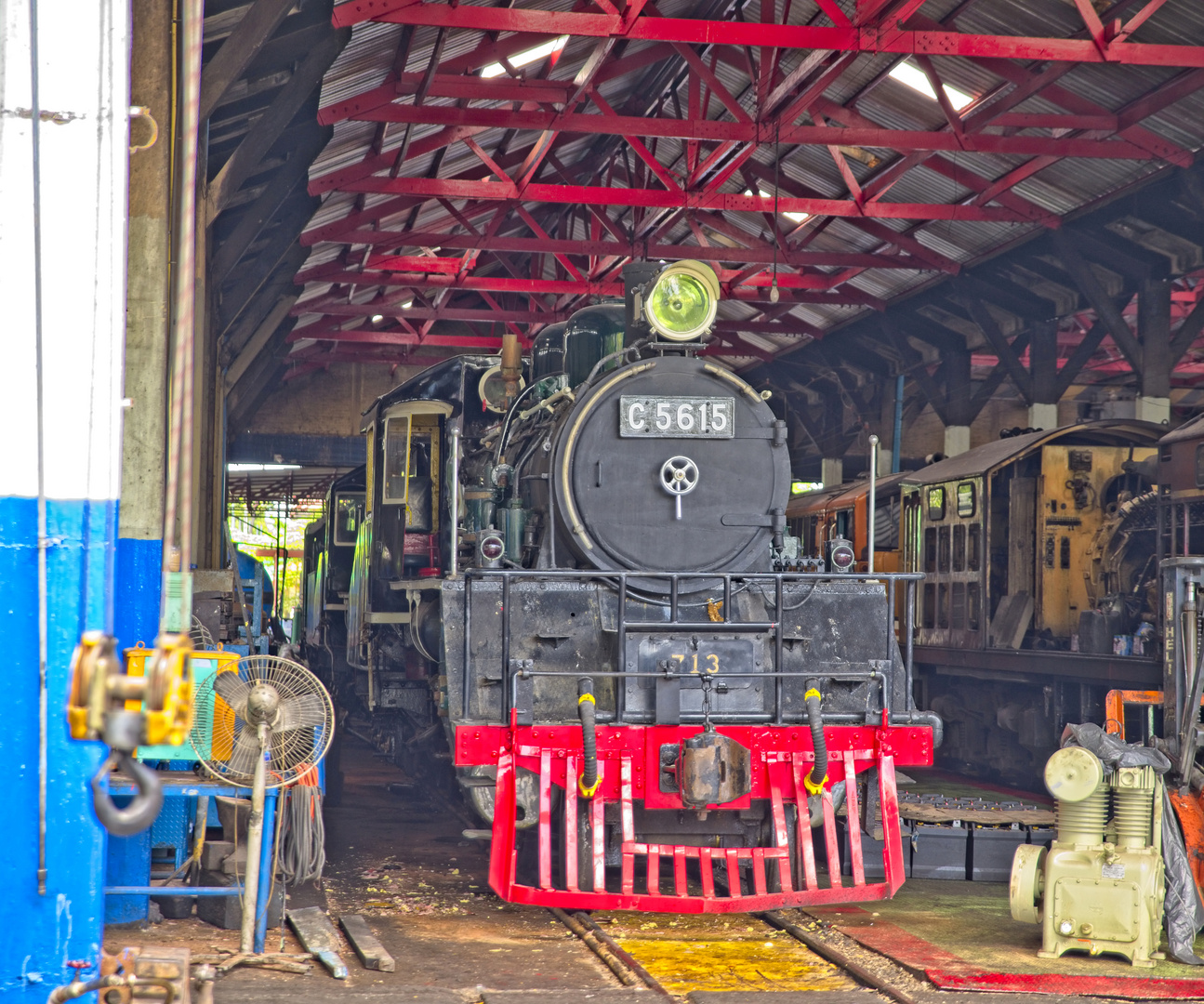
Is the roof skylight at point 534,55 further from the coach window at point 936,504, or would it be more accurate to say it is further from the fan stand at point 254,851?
the fan stand at point 254,851

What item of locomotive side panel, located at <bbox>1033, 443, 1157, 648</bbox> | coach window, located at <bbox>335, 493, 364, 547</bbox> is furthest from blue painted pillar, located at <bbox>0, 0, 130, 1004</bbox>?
locomotive side panel, located at <bbox>1033, 443, 1157, 648</bbox>

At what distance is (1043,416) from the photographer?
17047 mm

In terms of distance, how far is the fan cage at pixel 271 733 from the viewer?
5.61 metres

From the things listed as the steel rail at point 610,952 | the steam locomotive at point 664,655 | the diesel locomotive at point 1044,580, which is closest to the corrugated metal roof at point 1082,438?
the diesel locomotive at point 1044,580

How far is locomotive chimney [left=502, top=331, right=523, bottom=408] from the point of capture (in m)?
9.12

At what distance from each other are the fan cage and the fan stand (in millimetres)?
85

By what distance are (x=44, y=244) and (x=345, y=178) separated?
32.2ft

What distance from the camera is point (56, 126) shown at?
4.53m

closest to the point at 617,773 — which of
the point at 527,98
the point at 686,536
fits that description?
the point at 686,536

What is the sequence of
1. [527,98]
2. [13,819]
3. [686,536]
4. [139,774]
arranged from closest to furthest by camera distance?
[139,774], [13,819], [686,536], [527,98]

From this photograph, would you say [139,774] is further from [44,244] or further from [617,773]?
[617,773]

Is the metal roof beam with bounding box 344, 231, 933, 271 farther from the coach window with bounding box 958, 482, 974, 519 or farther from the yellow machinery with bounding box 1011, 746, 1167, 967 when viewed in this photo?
the yellow machinery with bounding box 1011, 746, 1167, 967

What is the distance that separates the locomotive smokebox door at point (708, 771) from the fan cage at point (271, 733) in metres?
1.63

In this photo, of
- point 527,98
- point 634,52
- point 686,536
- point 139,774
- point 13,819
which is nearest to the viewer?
point 139,774
